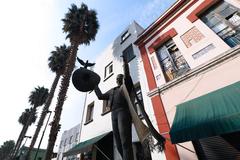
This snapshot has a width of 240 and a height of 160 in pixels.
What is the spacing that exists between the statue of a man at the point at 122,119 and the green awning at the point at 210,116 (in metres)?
1.91

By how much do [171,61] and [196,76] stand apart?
5.53 feet

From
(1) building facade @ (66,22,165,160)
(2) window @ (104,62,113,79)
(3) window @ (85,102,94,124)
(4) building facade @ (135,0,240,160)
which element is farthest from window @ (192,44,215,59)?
(3) window @ (85,102,94,124)

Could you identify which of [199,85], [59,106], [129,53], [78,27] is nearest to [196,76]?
[199,85]

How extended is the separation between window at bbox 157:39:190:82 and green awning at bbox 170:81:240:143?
185 cm

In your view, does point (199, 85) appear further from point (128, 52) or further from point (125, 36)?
point (125, 36)

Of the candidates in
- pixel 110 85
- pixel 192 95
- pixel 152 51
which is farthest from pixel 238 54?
pixel 110 85

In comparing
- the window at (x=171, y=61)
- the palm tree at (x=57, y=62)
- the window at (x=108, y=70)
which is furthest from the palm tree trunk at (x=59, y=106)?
the palm tree at (x=57, y=62)

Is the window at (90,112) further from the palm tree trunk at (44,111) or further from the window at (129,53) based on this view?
the palm tree trunk at (44,111)

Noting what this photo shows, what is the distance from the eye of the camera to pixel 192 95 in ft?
17.5

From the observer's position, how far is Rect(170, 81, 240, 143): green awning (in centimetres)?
321

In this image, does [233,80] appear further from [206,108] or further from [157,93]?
[157,93]

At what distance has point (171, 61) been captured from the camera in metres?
6.94

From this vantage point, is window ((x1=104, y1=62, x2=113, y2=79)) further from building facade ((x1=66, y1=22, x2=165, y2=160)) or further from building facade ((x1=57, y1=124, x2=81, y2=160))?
building facade ((x1=57, y1=124, x2=81, y2=160))

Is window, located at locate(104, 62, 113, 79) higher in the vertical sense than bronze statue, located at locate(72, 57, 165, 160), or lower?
higher
